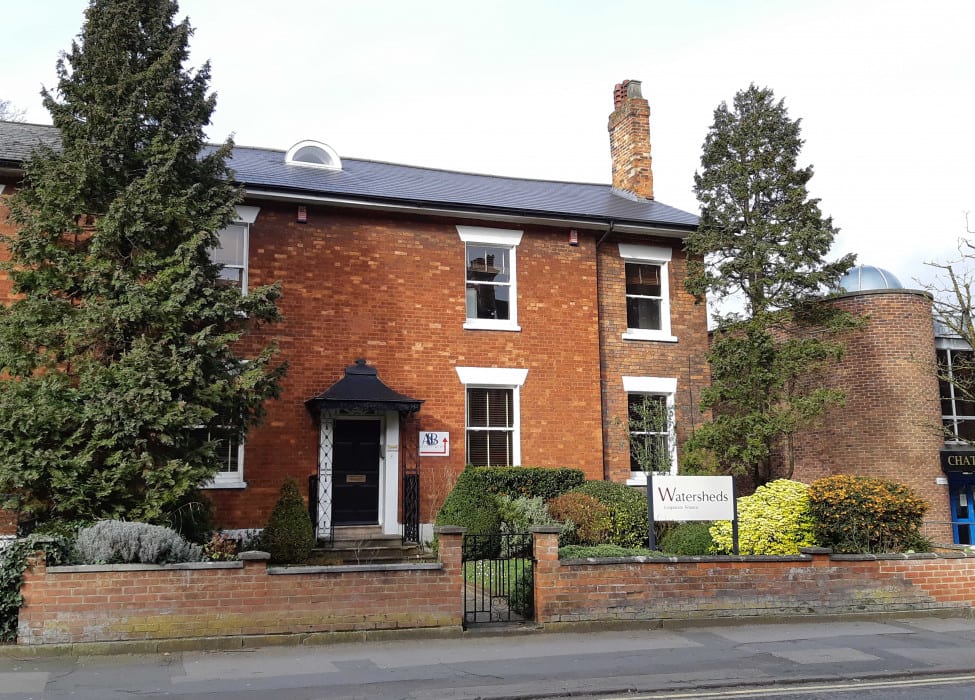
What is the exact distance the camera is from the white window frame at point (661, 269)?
17.4 metres

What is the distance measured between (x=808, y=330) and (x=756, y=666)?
12536 millimetres

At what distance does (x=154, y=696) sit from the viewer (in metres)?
6.99

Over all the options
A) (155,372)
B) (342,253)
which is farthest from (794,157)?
(155,372)

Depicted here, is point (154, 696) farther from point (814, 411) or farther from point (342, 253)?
point (814, 411)

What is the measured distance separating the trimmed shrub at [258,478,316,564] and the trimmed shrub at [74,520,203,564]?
11.5ft

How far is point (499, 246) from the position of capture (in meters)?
16.7

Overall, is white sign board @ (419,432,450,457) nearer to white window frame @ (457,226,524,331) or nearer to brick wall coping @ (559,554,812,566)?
white window frame @ (457,226,524,331)

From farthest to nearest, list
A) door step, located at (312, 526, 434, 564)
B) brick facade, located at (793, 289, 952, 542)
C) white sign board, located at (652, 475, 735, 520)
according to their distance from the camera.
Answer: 1. brick facade, located at (793, 289, 952, 542)
2. door step, located at (312, 526, 434, 564)
3. white sign board, located at (652, 475, 735, 520)

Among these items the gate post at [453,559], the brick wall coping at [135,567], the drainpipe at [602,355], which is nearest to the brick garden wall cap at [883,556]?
the gate post at [453,559]

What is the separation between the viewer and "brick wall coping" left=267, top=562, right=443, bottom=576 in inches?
355

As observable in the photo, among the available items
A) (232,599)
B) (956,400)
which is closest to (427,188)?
(232,599)

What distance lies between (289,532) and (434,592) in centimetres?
427

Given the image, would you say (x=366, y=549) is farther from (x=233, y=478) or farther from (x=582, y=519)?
(x=582, y=519)

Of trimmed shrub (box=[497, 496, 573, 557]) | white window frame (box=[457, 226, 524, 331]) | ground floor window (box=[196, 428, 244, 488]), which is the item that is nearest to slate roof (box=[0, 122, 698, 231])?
white window frame (box=[457, 226, 524, 331])
